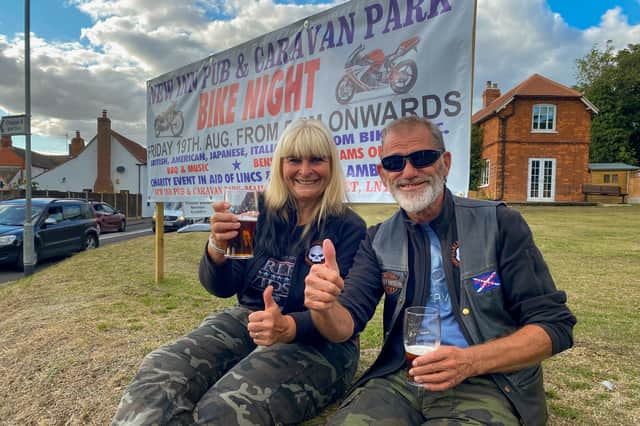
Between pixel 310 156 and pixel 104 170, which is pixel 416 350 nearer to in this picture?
pixel 310 156

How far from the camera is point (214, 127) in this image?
4852mm

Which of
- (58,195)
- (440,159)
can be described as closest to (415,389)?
(440,159)

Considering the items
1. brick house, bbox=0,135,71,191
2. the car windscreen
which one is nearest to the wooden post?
the car windscreen

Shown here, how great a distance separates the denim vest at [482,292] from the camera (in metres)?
1.67

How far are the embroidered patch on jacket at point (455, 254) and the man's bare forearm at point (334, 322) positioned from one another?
55cm

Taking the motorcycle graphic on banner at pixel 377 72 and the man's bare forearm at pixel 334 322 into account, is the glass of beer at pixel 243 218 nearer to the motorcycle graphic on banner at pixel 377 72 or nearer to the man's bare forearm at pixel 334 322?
the man's bare forearm at pixel 334 322

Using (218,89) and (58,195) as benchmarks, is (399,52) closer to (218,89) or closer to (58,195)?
(218,89)

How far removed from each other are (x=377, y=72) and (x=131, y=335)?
3.17m

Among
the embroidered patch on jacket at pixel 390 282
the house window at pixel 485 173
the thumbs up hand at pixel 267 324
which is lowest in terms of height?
the thumbs up hand at pixel 267 324

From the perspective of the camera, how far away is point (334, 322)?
181cm

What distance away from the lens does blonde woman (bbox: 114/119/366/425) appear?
1.76 metres

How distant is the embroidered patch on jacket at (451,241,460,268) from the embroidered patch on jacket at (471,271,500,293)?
4.5 inches

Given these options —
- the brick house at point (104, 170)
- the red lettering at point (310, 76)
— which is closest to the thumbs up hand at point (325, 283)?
the red lettering at point (310, 76)

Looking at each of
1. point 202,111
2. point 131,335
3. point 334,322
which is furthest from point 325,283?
point 202,111
